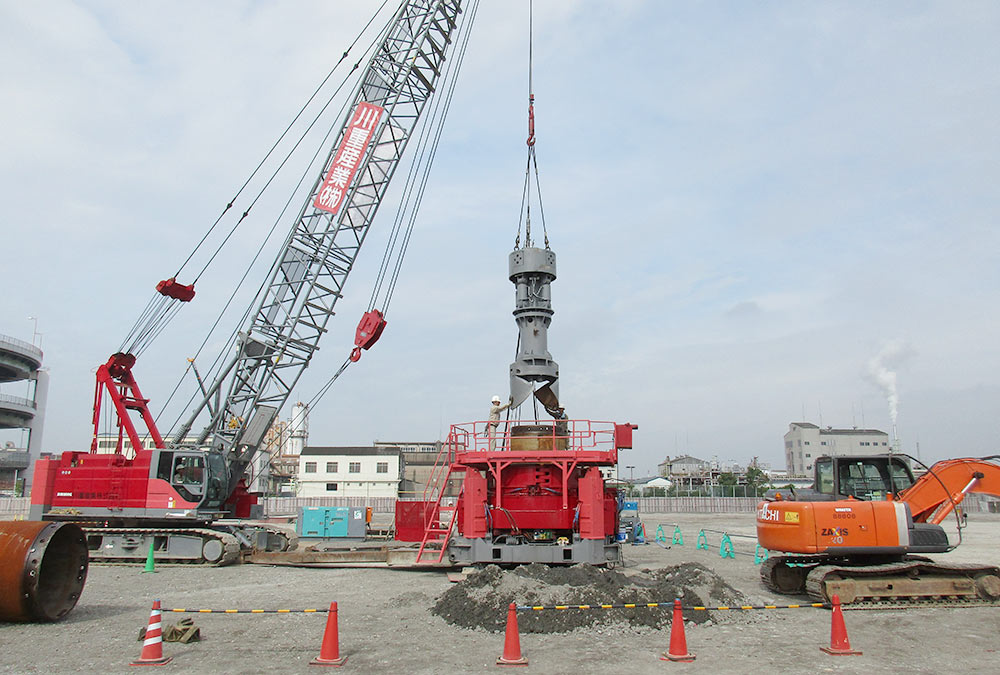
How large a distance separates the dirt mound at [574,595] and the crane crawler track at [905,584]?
178cm

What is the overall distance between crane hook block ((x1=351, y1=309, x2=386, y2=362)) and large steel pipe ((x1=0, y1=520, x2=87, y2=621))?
13.6m

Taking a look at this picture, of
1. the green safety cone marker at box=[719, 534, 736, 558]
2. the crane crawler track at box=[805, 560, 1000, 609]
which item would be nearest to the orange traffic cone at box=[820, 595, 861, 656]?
the crane crawler track at box=[805, 560, 1000, 609]

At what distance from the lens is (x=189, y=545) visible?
20.3 m

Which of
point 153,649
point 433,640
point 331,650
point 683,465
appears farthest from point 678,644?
point 683,465

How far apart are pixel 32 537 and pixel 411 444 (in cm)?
9572

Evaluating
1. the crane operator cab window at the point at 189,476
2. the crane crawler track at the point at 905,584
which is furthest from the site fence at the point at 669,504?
the crane crawler track at the point at 905,584

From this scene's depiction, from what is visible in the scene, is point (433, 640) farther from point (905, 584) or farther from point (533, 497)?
point (905, 584)

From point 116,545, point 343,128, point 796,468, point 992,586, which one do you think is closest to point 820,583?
point 992,586

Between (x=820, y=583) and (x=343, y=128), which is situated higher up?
(x=343, y=128)

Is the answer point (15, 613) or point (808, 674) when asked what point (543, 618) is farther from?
point (15, 613)

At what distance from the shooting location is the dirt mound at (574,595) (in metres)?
11.0

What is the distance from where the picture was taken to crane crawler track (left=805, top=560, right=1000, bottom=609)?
1259 centimetres

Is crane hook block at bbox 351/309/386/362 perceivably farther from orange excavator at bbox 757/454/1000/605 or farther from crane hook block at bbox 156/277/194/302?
orange excavator at bbox 757/454/1000/605

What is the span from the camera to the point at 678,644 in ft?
30.3
